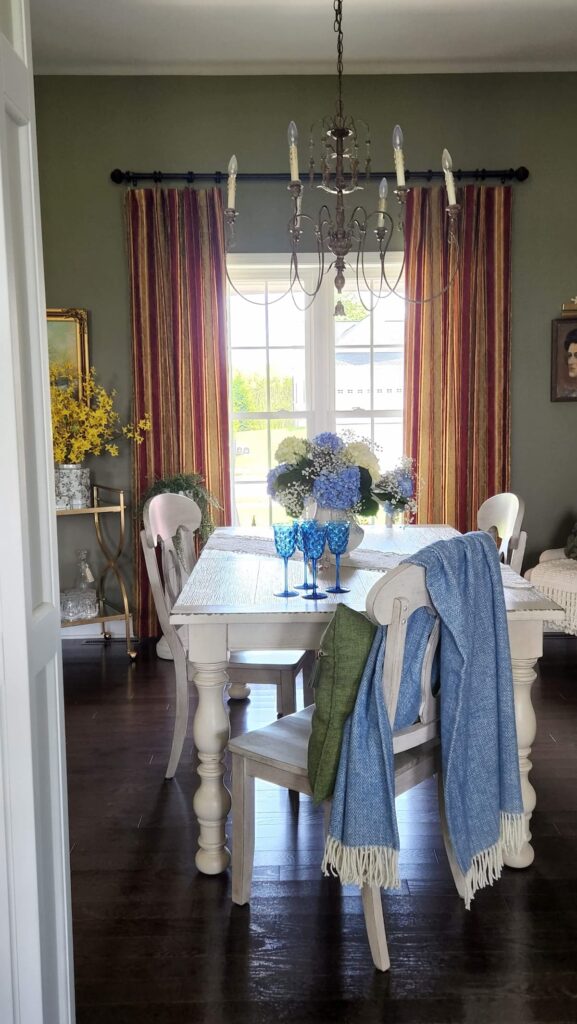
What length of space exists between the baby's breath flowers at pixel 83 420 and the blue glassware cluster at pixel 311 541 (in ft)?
7.43

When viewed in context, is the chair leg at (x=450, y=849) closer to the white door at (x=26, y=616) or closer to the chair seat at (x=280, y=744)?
the chair seat at (x=280, y=744)

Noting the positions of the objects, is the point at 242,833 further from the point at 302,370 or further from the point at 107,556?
the point at 302,370

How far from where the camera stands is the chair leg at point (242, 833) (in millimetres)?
2236

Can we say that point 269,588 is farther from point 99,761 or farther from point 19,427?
point 19,427

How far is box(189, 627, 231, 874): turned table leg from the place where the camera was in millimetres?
2324

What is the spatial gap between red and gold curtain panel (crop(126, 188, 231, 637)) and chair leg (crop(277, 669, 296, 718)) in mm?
2048

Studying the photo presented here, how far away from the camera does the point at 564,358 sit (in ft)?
16.1

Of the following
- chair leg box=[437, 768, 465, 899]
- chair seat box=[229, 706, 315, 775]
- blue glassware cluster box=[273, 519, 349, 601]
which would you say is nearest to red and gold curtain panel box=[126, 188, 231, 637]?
blue glassware cluster box=[273, 519, 349, 601]

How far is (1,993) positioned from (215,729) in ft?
3.33

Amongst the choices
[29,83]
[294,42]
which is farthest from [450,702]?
[294,42]

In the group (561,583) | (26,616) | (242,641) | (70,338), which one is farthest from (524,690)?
(70,338)

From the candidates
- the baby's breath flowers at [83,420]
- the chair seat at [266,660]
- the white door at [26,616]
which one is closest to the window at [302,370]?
the baby's breath flowers at [83,420]

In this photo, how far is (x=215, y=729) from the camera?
2361mm

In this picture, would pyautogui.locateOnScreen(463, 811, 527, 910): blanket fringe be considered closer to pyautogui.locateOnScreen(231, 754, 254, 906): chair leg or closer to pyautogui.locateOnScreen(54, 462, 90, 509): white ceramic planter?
pyautogui.locateOnScreen(231, 754, 254, 906): chair leg
